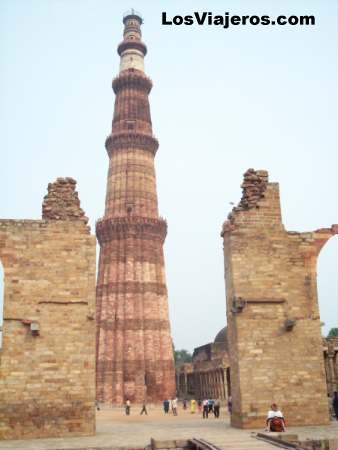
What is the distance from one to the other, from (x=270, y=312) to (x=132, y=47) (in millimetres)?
26910

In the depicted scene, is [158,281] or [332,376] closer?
[332,376]

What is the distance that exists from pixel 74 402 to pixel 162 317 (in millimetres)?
19164

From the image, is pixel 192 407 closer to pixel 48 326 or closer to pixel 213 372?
pixel 213 372

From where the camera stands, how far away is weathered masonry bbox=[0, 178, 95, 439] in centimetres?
1278

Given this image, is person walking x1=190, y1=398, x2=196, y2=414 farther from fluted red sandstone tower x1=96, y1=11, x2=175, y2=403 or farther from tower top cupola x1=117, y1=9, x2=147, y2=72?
tower top cupola x1=117, y1=9, x2=147, y2=72

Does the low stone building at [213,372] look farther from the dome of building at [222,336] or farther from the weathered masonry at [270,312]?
the weathered masonry at [270,312]

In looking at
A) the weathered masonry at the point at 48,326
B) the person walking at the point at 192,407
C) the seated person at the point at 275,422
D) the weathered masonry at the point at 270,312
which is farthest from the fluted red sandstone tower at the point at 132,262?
the seated person at the point at 275,422

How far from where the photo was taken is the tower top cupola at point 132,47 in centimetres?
3594

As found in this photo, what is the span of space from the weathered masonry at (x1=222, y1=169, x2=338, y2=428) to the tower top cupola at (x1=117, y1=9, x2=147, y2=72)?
23265mm

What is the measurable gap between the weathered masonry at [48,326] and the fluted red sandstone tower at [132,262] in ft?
57.0

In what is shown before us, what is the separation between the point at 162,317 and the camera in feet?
105

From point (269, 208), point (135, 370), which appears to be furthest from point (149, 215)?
point (269, 208)

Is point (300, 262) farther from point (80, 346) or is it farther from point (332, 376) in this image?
point (332, 376)

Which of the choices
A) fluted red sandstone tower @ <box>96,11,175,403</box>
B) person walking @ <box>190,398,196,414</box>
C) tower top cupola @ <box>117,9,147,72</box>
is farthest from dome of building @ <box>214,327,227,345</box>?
tower top cupola @ <box>117,9,147,72</box>
